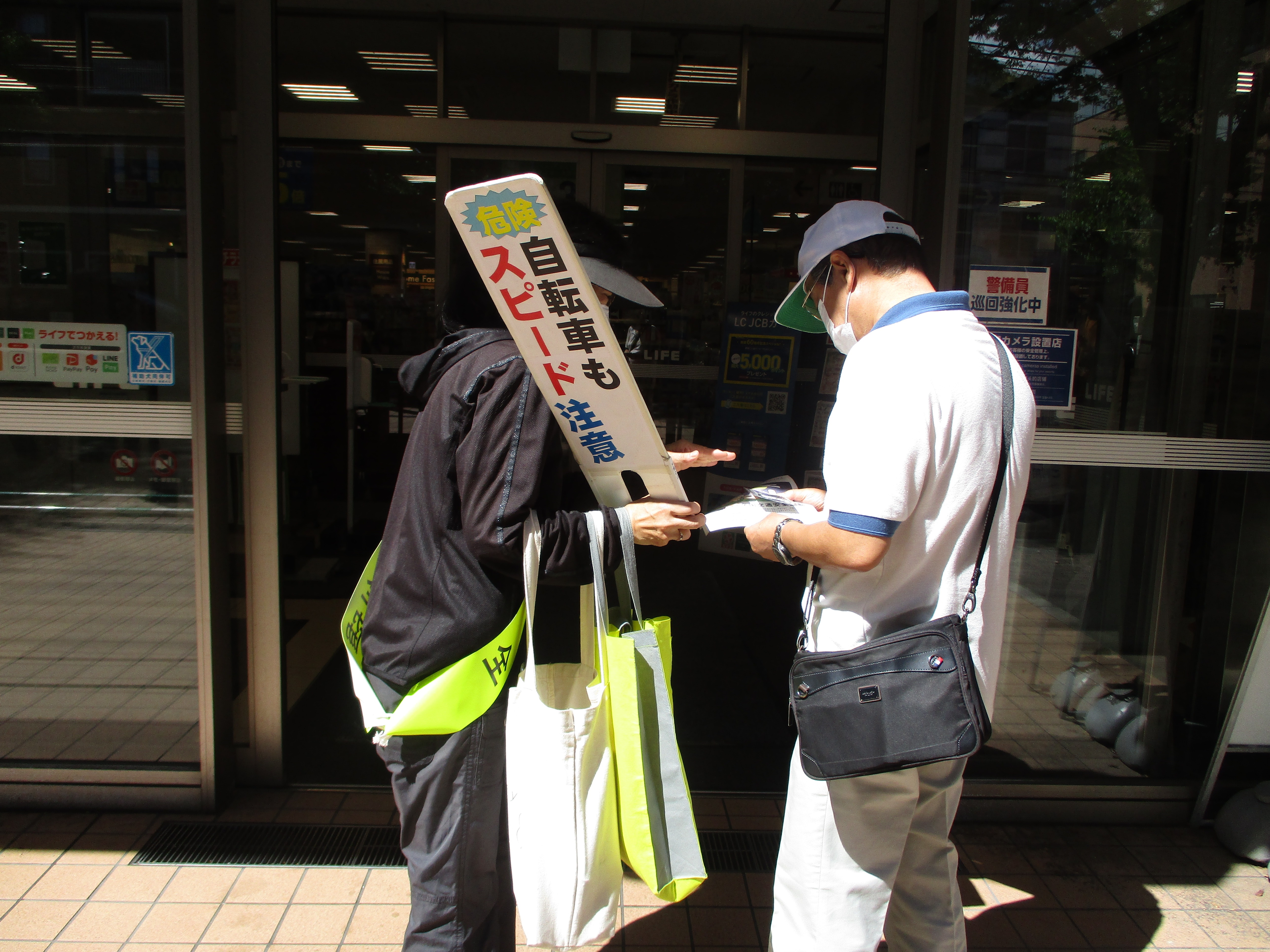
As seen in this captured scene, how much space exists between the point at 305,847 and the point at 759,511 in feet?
6.45

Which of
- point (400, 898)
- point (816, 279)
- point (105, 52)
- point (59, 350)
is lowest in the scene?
point (400, 898)

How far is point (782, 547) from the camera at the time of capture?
1.79m

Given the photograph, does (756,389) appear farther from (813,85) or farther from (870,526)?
(870,526)

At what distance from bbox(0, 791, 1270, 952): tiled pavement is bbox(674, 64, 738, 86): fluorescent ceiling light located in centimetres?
485

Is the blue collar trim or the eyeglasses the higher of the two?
the eyeglasses

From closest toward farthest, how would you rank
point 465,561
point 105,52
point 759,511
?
point 465,561 → point 759,511 → point 105,52

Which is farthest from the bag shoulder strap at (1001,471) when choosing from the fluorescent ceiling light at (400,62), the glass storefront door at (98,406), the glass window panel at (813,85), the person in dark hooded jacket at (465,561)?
the fluorescent ceiling light at (400,62)

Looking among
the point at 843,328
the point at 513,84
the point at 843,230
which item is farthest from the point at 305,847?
the point at 513,84

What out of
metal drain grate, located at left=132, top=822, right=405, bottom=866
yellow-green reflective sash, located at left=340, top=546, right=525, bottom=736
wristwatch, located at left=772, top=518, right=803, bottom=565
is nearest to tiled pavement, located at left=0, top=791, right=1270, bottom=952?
metal drain grate, located at left=132, top=822, right=405, bottom=866

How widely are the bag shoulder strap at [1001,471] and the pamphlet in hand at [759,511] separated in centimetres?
31

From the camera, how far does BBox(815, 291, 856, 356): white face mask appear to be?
5.97ft

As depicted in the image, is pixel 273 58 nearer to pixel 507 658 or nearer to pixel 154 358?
pixel 154 358

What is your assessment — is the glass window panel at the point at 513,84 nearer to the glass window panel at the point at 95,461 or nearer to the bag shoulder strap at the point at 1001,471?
the glass window panel at the point at 95,461

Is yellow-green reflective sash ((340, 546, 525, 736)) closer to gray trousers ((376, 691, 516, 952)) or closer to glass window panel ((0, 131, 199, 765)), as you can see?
gray trousers ((376, 691, 516, 952))
